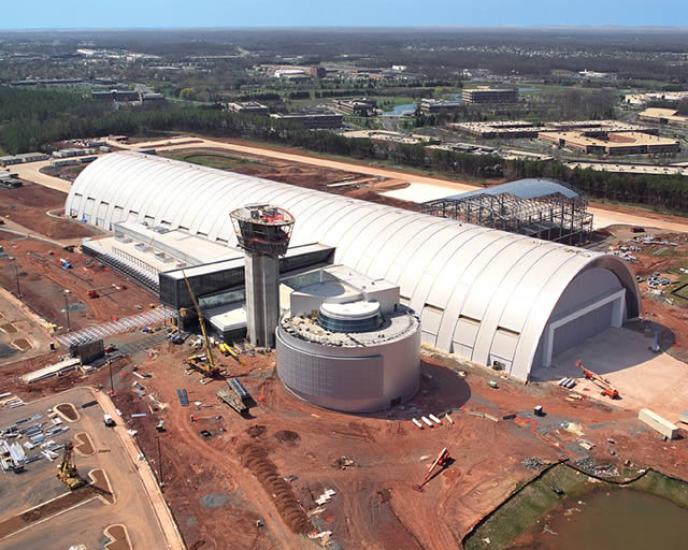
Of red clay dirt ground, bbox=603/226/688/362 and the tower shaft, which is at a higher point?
the tower shaft

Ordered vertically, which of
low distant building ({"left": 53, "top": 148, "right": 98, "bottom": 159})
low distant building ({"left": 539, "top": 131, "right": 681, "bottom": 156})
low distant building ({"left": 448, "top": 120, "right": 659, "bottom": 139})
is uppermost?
low distant building ({"left": 448, "top": 120, "right": 659, "bottom": 139})

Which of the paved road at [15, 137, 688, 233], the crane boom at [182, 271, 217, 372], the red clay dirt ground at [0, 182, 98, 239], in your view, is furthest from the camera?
the paved road at [15, 137, 688, 233]

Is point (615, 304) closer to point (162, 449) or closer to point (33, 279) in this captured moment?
point (162, 449)

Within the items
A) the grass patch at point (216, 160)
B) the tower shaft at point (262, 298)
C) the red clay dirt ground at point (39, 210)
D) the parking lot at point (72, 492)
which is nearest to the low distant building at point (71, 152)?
the grass patch at point (216, 160)

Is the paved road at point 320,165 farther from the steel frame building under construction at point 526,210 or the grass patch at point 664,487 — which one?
the grass patch at point 664,487

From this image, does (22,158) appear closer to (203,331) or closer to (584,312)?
A: (203,331)

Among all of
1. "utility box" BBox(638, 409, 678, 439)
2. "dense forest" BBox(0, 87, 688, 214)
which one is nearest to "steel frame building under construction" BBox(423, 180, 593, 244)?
"dense forest" BBox(0, 87, 688, 214)

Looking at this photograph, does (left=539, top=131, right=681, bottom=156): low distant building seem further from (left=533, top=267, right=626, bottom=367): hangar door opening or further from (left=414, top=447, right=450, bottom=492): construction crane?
(left=414, top=447, right=450, bottom=492): construction crane
